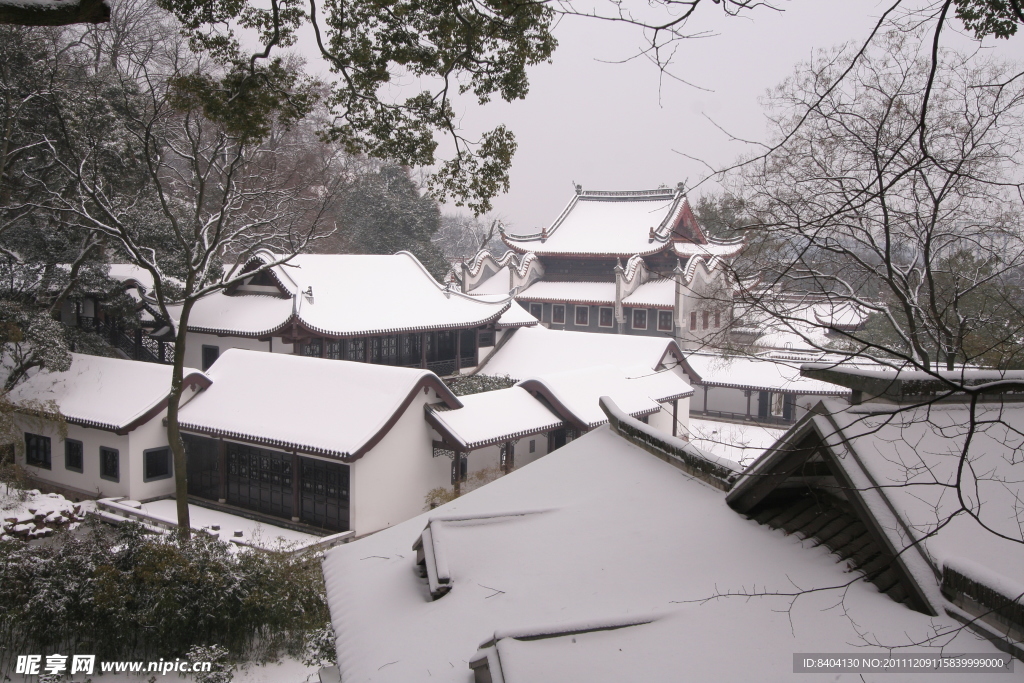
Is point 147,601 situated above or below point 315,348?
below

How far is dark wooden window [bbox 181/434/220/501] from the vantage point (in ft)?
44.4

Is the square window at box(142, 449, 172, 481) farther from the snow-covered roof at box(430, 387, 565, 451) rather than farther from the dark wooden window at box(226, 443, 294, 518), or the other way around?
the snow-covered roof at box(430, 387, 565, 451)

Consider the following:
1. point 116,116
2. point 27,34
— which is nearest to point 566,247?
point 116,116

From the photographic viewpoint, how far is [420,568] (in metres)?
4.91

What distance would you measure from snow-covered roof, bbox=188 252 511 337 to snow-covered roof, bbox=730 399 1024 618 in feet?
46.9

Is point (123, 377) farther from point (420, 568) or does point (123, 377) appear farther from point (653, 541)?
point (653, 541)

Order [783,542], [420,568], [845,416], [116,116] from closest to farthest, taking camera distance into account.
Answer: [845,416] → [783,542] → [420,568] → [116,116]

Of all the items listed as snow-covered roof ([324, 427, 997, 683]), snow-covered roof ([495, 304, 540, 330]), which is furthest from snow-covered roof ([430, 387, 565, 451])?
snow-covered roof ([495, 304, 540, 330])

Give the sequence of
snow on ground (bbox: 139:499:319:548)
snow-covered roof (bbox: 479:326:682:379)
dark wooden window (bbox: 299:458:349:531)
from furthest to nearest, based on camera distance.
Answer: snow-covered roof (bbox: 479:326:682:379), dark wooden window (bbox: 299:458:349:531), snow on ground (bbox: 139:499:319:548)

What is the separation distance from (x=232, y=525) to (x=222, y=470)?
135 cm

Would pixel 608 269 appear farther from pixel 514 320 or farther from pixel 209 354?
pixel 209 354

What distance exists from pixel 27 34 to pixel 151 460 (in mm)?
9444

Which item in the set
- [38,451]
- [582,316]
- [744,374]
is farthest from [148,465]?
[582,316]

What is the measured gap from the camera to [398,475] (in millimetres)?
12305
